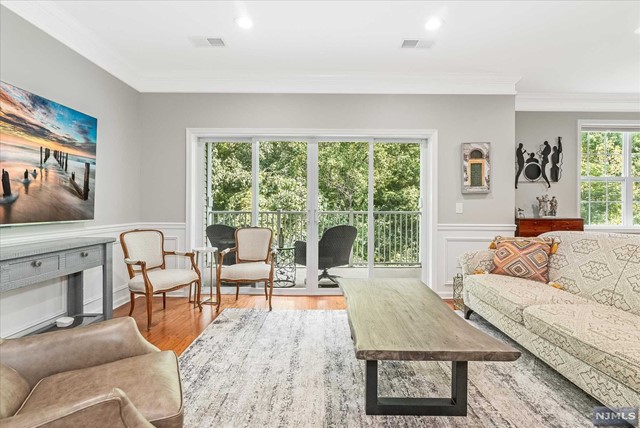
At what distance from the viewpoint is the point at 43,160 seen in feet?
9.14

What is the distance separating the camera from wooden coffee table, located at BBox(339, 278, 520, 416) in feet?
5.39

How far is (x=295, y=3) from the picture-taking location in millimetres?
2811

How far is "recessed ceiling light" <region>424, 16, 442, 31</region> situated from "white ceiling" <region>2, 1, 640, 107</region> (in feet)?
0.20

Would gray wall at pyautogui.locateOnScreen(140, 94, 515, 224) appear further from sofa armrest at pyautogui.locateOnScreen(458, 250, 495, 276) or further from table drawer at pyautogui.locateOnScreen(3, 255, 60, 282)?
table drawer at pyautogui.locateOnScreen(3, 255, 60, 282)

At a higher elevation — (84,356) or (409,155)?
(409,155)

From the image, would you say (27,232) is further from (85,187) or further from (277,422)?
(277,422)

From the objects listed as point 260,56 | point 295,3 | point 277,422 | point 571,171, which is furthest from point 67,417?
point 571,171

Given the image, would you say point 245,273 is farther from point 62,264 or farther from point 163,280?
point 62,264

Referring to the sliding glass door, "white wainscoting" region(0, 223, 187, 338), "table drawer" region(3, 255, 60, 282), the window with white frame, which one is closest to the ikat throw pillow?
the sliding glass door

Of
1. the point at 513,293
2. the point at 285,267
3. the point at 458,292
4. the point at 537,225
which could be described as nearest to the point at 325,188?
the point at 285,267

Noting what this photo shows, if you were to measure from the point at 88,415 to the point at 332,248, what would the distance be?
379 cm

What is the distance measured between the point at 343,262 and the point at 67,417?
3.87 metres

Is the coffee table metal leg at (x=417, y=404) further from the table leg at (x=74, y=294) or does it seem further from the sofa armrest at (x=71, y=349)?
the table leg at (x=74, y=294)

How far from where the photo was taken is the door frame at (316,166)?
4.43 meters
